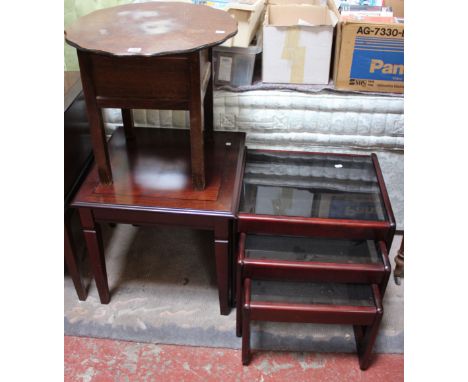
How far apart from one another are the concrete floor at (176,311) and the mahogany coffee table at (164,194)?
8 cm

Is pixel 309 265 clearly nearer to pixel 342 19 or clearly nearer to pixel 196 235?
pixel 196 235

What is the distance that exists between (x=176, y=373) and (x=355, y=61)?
1241 millimetres

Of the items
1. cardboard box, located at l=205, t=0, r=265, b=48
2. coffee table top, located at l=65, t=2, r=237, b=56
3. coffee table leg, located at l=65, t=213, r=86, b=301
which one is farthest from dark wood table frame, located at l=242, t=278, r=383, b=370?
cardboard box, located at l=205, t=0, r=265, b=48

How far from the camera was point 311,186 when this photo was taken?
158 cm

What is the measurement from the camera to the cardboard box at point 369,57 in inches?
60.1

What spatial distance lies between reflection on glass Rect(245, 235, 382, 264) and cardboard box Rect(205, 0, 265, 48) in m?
0.72

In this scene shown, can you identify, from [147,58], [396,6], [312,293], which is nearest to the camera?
[147,58]

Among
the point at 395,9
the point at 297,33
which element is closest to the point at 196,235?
the point at 297,33

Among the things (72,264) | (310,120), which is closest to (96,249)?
(72,264)

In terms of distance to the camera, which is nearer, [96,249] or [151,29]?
[151,29]

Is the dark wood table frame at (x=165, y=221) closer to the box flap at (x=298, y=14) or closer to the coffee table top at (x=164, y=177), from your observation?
the coffee table top at (x=164, y=177)

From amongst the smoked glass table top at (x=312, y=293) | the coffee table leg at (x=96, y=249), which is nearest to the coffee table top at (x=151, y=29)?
the coffee table leg at (x=96, y=249)

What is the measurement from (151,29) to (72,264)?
2.81 ft

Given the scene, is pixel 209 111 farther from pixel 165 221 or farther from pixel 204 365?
pixel 204 365
